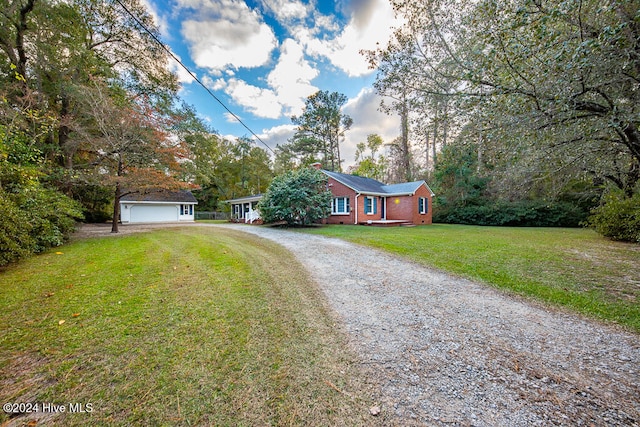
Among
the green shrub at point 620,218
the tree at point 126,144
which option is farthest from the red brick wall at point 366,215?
the tree at point 126,144

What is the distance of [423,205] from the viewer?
61.6 ft

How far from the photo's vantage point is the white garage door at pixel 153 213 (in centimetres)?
2255

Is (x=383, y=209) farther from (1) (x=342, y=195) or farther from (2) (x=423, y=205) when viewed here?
(1) (x=342, y=195)

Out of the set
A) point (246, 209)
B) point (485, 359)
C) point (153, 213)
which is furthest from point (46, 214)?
point (153, 213)

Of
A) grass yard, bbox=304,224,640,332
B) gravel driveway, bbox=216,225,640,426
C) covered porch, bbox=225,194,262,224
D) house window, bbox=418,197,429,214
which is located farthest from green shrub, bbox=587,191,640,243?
covered porch, bbox=225,194,262,224

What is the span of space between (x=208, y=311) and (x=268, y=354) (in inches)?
51.9

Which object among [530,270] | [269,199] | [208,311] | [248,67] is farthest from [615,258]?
[248,67]

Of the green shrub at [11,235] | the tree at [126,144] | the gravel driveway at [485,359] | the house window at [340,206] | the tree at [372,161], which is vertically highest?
the tree at [372,161]

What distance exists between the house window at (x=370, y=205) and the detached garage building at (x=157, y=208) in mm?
16656

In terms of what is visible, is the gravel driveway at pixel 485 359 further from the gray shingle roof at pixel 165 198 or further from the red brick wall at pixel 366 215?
the gray shingle roof at pixel 165 198

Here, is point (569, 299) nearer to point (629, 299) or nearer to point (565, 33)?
point (629, 299)

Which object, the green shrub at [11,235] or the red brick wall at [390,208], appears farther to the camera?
the red brick wall at [390,208]

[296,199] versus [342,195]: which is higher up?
[342,195]

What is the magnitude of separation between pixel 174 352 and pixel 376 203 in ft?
55.5
